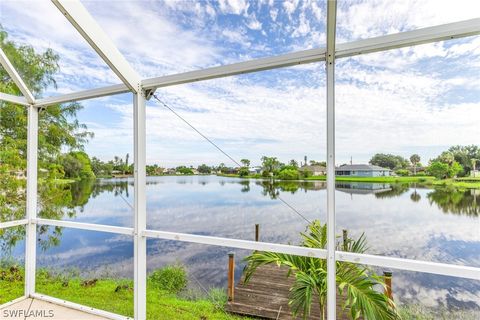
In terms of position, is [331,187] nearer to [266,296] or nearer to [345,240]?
[345,240]

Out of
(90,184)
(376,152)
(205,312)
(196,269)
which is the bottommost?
(205,312)

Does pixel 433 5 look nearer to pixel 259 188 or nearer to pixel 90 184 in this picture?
pixel 259 188

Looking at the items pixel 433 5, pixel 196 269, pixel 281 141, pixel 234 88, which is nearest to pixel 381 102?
pixel 433 5

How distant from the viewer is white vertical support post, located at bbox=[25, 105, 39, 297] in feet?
8.86

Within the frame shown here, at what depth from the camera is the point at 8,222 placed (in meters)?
2.56

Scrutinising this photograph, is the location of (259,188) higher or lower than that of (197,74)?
lower

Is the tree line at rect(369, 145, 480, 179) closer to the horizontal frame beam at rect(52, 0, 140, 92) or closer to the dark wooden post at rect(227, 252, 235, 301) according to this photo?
the dark wooden post at rect(227, 252, 235, 301)

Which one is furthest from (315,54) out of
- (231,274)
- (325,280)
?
(231,274)

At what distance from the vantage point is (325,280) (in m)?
1.68

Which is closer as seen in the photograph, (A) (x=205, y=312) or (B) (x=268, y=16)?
(B) (x=268, y=16)

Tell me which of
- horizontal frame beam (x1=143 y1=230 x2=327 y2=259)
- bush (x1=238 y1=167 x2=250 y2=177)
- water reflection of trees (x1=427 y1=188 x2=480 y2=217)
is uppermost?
bush (x1=238 y1=167 x2=250 y2=177)

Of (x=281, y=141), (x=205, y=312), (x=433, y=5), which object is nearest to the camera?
(x=433, y=5)

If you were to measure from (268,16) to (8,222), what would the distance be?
3222 mm

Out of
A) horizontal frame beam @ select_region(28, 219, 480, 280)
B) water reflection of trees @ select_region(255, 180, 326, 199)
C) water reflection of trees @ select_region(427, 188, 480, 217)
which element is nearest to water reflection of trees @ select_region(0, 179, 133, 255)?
horizontal frame beam @ select_region(28, 219, 480, 280)
